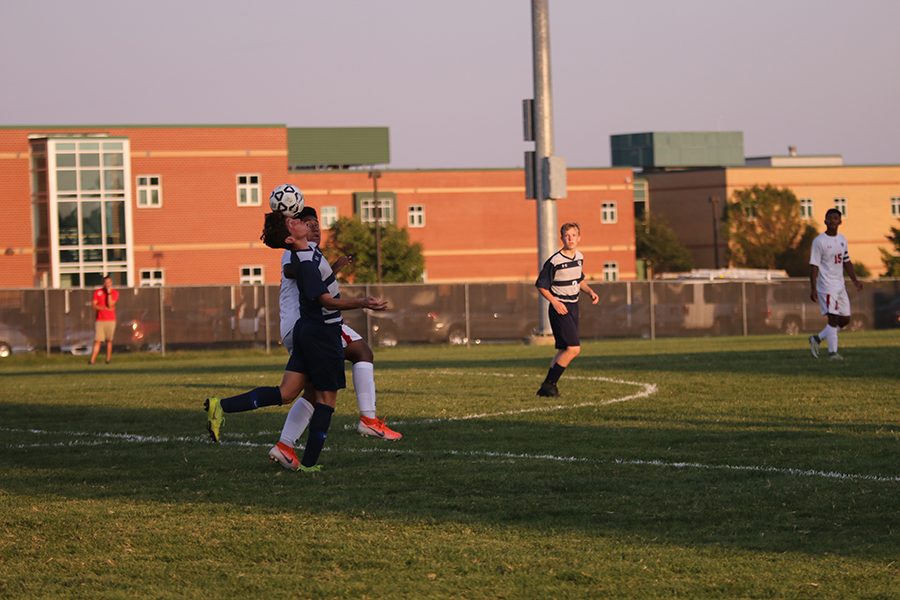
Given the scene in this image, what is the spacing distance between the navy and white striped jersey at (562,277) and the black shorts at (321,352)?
247 inches

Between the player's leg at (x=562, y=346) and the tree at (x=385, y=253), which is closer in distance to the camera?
the player's leg at (x=562, y=346)

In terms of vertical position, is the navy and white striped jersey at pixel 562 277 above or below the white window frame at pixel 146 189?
below

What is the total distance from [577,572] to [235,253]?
2902 inches

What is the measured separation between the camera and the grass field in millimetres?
6312

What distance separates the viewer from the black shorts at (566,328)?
1599cm

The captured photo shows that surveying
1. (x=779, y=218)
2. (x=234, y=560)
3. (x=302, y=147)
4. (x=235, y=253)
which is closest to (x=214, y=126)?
(x=235, y=253)

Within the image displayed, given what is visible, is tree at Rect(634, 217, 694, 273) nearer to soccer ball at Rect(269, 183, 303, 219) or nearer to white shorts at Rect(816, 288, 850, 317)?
white shorts at Rect(816, 288, 850, 317)

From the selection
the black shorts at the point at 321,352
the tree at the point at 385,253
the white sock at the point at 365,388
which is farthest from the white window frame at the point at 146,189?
the black shorts at the point at 321,352

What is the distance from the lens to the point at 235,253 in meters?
79.0

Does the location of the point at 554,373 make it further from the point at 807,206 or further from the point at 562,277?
the point at 807,206

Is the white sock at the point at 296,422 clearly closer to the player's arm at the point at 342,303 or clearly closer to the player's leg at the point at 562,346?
the player's arm at the point at 342,303

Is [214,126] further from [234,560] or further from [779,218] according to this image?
[234,560]

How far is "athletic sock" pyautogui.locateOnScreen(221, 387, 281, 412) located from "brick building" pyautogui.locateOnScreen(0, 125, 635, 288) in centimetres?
6012

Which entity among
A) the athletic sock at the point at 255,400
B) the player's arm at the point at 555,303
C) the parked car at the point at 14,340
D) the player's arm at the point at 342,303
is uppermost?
the player's arm at the point at 342,303
